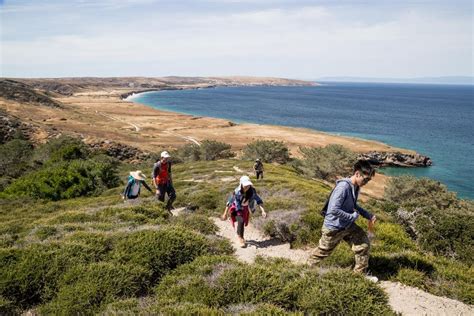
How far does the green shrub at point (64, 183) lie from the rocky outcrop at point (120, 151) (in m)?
22.3

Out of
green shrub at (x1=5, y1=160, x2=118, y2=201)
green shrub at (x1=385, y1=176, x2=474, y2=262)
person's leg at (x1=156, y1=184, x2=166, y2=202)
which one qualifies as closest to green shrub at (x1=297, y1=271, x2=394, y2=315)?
person's leg at (x1=156, y1=184, x2=166, y2=202)

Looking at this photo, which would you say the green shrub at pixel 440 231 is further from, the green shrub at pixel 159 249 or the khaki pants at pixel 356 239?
the green shrub at pixel 159 249

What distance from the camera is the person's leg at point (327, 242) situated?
6.30 metres

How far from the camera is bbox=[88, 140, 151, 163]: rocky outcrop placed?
49.8m

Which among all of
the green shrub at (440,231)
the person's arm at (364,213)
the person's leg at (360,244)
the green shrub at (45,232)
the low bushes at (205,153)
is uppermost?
the person's arm at (364,213)

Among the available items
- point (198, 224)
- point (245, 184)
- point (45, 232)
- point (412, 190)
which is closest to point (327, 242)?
point (245, 184)

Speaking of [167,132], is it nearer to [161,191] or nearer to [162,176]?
[161,191]

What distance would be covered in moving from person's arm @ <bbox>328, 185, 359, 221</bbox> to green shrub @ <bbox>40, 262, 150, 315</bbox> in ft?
11.8

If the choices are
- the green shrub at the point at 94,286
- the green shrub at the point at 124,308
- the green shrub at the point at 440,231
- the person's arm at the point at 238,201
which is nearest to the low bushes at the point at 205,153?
the green shrub at the point at 440,231

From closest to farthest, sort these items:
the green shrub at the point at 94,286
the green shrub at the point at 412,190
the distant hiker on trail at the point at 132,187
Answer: the green shrub at the point at 94,286 → the distant hiker on trail at the point at 132,187 → the green shrub at the point at 412,190

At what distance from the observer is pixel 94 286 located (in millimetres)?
5855

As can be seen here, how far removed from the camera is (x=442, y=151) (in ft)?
234

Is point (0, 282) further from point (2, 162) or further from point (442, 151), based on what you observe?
point (442, 151)

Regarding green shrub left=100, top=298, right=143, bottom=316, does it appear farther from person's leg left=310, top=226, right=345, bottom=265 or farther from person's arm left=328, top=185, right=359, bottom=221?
person's arm left=328, top=185, right=359, bottom=221
